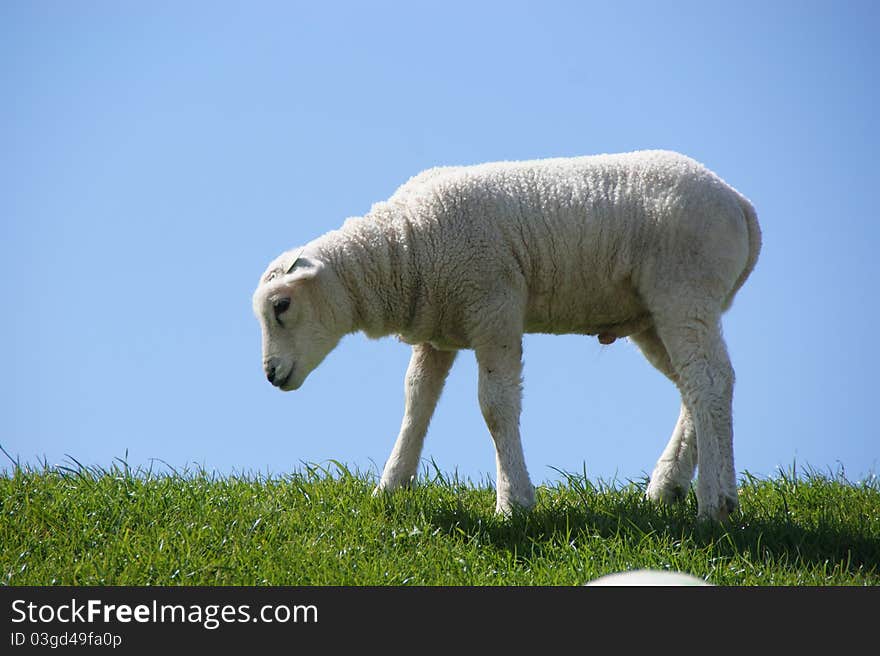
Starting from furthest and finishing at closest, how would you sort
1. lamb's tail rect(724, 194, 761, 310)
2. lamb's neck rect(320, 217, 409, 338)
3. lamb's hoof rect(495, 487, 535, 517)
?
lamb's tail rect(724, 194, 761, 310) < lamb's neck rect(320, 217, 409, 338) < lamb's hoof rect(495, 487, 535, 517)

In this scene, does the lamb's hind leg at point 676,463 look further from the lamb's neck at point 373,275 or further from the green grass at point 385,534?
the lamb's neck at point 373,275

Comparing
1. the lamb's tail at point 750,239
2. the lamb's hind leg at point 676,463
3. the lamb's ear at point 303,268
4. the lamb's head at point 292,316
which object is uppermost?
the lamb's tail at point 750,239

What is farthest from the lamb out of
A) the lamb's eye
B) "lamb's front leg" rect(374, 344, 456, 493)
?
"lamb's front leg" rect(374, 344, 456, 493)

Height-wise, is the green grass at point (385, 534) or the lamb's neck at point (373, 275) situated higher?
the lamb's neck at point (373, 275)

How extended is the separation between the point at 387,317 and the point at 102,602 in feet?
9.76

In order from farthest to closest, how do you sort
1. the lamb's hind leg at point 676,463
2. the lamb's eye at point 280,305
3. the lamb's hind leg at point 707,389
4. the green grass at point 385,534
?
1. the lamb's hind leg at point 676,463
2. the lamb's eye at point 280,305
3. the lamb's hind leg at point 707,389
4. the green grass at point 385,534

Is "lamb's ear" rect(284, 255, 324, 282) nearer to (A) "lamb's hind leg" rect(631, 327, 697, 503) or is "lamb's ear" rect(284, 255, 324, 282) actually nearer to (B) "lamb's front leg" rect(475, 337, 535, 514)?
(B) "lamb's front leg" rect(475, 337, 535, 514)

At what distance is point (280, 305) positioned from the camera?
7.05m

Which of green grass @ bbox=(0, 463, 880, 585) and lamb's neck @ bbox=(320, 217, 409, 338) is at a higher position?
lamb's neck @ bbox=(320, 217, 409, 338)

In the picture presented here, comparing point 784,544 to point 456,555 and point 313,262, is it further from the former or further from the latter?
point 313,262

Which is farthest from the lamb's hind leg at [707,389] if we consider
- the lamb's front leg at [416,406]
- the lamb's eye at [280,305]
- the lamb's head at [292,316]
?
the lamb's eye at [280,305]

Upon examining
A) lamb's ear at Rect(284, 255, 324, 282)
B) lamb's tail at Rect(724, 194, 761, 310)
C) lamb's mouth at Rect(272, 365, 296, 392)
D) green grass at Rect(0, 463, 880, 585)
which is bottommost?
green grass at Rect(0, 463, 880, 585)

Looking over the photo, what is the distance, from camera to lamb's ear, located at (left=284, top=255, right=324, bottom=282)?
23.1 feet

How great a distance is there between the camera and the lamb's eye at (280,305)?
7.03m
